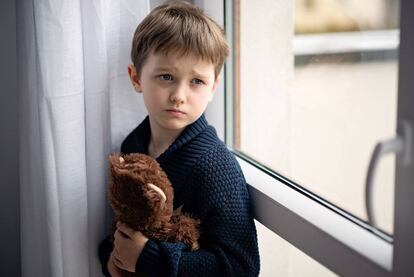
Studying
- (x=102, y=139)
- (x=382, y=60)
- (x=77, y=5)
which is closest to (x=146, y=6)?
(x=77, y=5)

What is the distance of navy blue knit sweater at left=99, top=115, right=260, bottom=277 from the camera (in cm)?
97

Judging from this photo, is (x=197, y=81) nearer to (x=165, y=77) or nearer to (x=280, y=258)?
(x=165, y=77)

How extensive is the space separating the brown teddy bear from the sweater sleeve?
0.02 m

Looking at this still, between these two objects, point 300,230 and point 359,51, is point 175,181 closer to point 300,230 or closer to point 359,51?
point 300,230

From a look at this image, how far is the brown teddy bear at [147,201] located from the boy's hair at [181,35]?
8.8 inches

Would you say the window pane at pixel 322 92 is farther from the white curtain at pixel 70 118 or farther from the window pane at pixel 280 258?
the white curtain at pixel 70 118

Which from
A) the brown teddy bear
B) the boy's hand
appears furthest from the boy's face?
the boy's hand

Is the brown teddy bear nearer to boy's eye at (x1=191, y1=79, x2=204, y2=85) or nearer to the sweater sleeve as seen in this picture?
the sweater sleeve

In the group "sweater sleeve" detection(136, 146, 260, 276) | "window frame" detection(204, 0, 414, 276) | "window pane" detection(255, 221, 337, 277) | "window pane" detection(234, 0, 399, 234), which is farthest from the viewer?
"window pane" detection(255, 221, 337, 277)

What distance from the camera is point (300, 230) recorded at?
3.04 feet

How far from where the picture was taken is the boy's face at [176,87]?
3.32ft

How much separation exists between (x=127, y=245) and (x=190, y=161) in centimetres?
20

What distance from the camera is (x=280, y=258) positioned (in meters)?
1.19

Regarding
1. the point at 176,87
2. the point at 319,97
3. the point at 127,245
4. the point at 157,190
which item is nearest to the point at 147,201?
the point at 157,190
